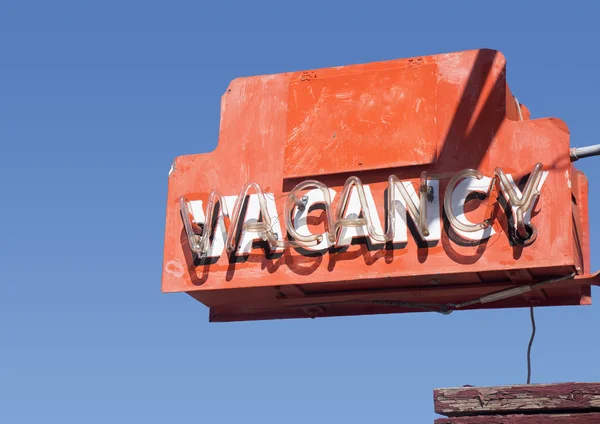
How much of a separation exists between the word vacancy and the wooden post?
261 cm

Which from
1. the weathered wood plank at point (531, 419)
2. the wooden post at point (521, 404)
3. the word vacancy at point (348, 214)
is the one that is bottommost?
the weathered wood plank at point (531, 419)

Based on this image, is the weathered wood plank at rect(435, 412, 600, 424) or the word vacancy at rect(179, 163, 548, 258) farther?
the word vacancy at rect(179, 163, 548, 258)

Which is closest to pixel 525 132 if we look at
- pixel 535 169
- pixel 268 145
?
pixel 535 169

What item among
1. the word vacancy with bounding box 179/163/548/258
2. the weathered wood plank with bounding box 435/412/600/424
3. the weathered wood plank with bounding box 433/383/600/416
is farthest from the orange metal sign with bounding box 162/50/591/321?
the weathered wood plank with bounding box 435/412/600/424

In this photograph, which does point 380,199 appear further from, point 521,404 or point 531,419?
point 531,419

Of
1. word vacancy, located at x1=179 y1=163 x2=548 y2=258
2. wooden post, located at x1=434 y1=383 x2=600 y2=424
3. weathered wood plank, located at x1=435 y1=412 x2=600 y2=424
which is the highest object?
word vacancy, located at x1=179 y1=163 x2=548 y2=258

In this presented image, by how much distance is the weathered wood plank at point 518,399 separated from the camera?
25.6 ft

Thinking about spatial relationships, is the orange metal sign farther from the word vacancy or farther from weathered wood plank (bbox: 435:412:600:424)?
weathered wood plank (bbox: 435:412:600:424)

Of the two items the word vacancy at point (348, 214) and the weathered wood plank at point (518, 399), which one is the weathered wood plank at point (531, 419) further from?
the word vacancy at point (348, 214)

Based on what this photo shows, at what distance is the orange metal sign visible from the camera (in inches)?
419

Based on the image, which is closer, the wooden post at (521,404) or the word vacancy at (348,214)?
the wooden post at (521,404)

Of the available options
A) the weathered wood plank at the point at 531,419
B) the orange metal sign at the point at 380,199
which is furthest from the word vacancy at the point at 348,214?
the weathered wood plank at the point at 531,419

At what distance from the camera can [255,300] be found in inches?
470

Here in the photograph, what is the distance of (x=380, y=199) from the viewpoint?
11.2 m
